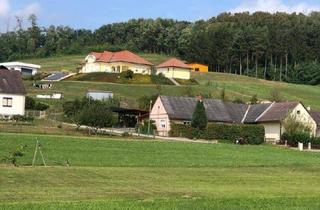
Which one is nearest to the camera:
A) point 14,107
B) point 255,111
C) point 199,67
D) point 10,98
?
point 10,98

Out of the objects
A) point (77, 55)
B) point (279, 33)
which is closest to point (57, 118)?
point (279, 33)

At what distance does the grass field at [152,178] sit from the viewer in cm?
1753

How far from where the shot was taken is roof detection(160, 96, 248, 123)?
73.1 metres

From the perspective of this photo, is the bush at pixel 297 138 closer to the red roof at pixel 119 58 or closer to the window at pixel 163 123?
the window at pixel 163 123

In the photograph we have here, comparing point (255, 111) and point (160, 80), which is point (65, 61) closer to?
point (160, 80)

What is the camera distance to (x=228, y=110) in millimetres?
77562

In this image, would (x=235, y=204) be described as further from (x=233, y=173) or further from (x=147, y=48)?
(x=147, y=48)

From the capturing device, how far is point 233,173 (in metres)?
34.0

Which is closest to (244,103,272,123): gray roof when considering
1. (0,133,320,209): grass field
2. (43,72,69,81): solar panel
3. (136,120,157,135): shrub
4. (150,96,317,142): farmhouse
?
(150,96,317,142): farmhouse

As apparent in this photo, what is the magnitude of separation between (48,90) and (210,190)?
255 ft

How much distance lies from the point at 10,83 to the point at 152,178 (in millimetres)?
43764

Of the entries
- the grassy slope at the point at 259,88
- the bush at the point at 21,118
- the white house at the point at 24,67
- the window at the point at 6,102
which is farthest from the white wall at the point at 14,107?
the white house at the point at 24,67

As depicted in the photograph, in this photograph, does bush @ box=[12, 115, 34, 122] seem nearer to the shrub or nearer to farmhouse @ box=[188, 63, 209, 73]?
the shrub

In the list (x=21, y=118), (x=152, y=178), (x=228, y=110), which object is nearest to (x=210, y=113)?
(x=228, y=110)
